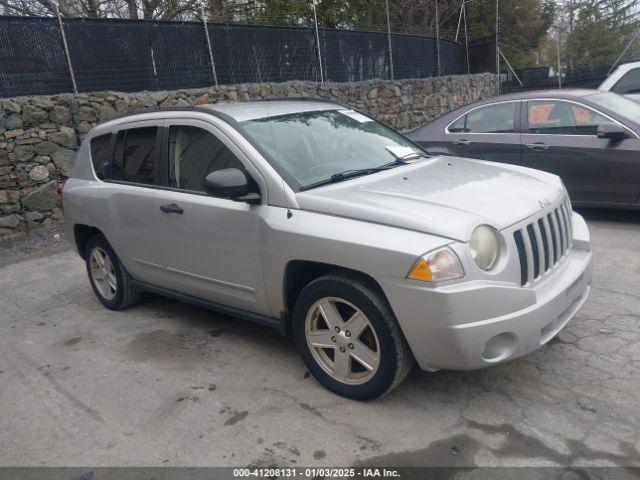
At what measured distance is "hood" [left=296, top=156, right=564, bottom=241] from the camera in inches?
126

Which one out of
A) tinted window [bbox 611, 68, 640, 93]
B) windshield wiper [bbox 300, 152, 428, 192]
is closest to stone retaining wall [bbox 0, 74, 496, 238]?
windshield wiper [bbox 300, 152, 428, 192]

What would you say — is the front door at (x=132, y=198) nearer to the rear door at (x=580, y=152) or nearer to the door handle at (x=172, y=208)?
the door handle at (x=172, y=208)

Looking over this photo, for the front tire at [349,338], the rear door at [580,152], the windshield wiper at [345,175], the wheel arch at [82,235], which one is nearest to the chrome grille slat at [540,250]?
the front tire at [349,338]

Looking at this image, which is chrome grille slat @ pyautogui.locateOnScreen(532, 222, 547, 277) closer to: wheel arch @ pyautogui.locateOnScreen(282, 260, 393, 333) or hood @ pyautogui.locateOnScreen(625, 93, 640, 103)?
wheel arch @ pyautogui.locateOnScreen(282, 260, 393, 333)

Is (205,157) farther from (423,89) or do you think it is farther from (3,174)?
(423,89)

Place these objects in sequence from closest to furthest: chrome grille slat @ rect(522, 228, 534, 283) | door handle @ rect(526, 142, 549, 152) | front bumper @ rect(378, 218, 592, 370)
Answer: front bumper @ rect(378, 218, 592, 370) < chrome grille slat @ rect(522, 228, 534, 283) < door handle @ rect(526, 142, 549, 152)

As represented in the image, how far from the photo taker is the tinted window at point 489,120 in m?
7.38

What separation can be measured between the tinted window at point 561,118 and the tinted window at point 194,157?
450 cm

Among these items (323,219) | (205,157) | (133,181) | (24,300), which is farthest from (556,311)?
(24,300)

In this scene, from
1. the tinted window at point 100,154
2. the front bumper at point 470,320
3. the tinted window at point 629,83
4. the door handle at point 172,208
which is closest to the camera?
the front bumper at point 470,320

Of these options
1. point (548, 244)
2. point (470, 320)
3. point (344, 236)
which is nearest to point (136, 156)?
point (344, 236)

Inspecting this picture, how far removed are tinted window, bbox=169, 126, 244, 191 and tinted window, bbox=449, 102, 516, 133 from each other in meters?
4.37

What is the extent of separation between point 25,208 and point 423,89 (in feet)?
36.3

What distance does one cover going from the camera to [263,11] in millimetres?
16344
